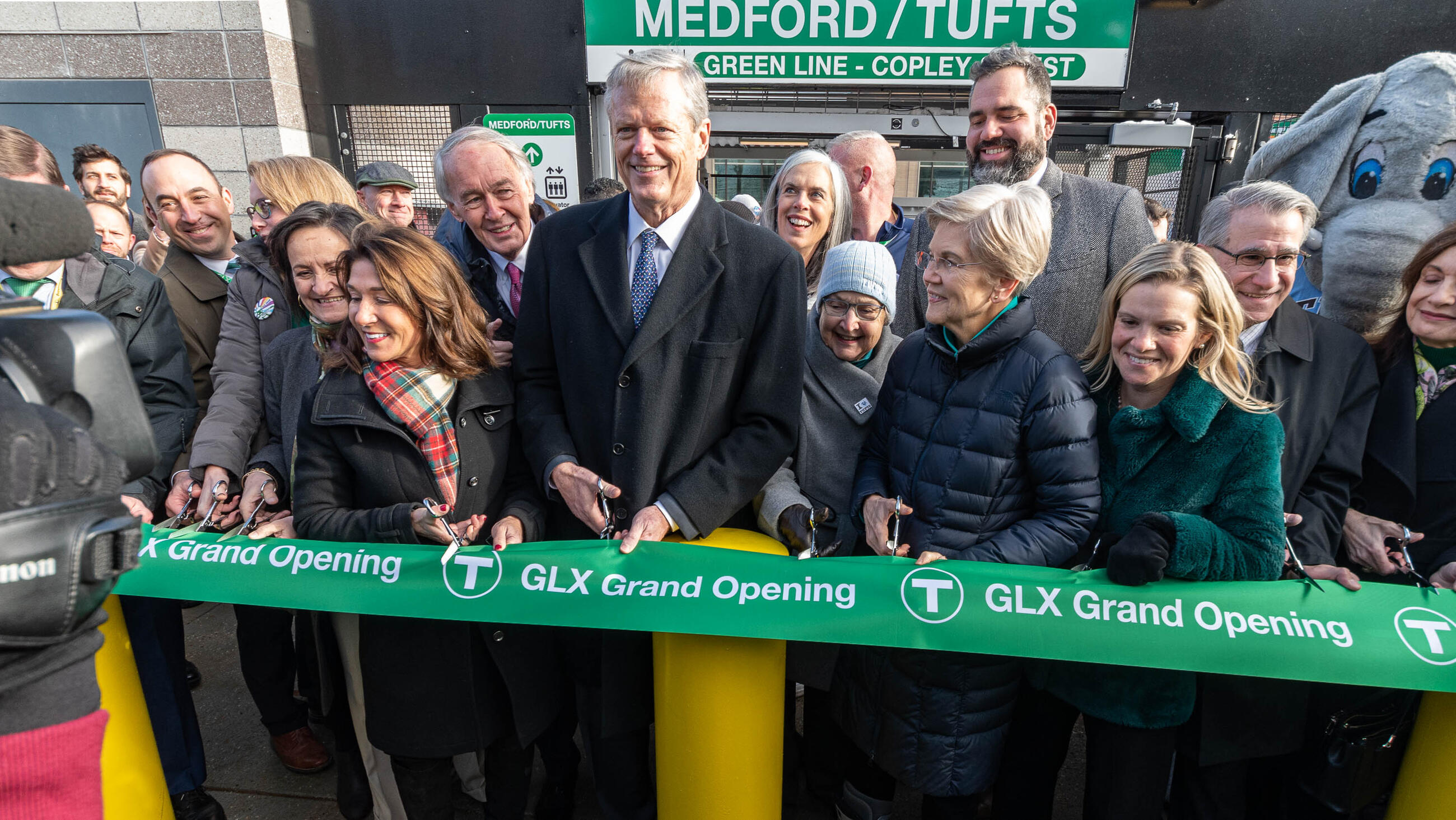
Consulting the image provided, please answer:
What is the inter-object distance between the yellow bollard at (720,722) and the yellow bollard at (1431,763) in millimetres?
1451

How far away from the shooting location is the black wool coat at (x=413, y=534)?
1.72 metres

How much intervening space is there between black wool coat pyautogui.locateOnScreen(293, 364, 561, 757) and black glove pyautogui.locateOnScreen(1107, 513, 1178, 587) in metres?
1.43

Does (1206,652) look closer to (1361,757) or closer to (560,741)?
(1361,757)

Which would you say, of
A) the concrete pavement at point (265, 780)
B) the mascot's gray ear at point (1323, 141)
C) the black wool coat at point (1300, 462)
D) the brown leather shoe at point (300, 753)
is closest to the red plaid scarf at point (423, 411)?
the concrete pavement at point (265, 780)

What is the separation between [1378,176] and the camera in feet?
7.59

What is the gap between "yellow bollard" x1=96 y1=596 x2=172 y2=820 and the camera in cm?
170

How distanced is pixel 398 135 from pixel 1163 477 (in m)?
6.82

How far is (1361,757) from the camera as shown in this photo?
1646 mm

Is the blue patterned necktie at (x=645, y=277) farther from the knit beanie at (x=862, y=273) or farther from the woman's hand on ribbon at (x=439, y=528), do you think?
the woman's hand on ribbon at (x=439, y=528)

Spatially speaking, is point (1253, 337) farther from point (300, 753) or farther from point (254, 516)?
point (300, 753)

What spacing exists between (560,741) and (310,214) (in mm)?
1793

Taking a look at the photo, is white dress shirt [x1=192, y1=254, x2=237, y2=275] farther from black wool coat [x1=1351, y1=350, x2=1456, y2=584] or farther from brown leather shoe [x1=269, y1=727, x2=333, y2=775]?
black wool coat [x1=1351, y1=350, x2=1456, y2=584]

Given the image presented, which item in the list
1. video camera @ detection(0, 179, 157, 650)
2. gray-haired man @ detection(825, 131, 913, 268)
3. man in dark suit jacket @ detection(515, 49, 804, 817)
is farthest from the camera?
gray-haired man @ detection(825, 131, 913, 268)

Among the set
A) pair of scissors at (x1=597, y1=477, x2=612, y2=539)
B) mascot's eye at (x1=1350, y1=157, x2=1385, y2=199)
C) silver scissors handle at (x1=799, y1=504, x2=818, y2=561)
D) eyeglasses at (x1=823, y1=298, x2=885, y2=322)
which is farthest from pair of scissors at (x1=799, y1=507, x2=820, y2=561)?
mascot's eye at (x1=1350, y1=157, x2=1385, y2=199)
